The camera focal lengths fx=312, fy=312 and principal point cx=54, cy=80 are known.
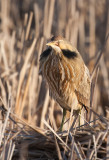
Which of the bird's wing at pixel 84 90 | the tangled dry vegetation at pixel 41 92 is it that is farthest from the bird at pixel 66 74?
the tangled dry vegetation at pixel 41 92

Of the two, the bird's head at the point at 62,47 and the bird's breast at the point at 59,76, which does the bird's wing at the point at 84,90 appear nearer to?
the bird's breast at the point at 59,76

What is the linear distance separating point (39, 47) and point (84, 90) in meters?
0.66

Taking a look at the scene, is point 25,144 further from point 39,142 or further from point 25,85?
point 25,85

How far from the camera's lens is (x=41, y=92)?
3596mm

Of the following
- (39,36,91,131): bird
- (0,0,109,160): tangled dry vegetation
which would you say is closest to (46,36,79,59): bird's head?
(39,36,91,131): bird

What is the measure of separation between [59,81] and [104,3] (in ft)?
9.95

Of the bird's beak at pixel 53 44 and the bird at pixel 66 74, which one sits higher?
the bird's beak at pixel 53 44

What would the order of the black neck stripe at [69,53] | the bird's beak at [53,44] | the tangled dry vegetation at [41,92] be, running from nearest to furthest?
the tangled dry vegetation at [41,92] < the bird's beak at [53,44] < the black neck stripe at [69,53]

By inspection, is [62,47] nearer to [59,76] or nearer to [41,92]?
[59,76]

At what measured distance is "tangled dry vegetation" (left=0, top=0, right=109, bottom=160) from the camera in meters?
2.06

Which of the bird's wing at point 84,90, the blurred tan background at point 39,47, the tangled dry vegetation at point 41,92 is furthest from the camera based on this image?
the blurred tan background at point 39,47

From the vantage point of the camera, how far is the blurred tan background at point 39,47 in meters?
3.16

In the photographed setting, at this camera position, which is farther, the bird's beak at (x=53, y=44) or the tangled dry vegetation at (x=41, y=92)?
the bird's beak at (x=53, y=44)

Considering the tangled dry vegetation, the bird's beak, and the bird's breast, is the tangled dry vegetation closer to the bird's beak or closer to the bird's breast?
the bird's breast
